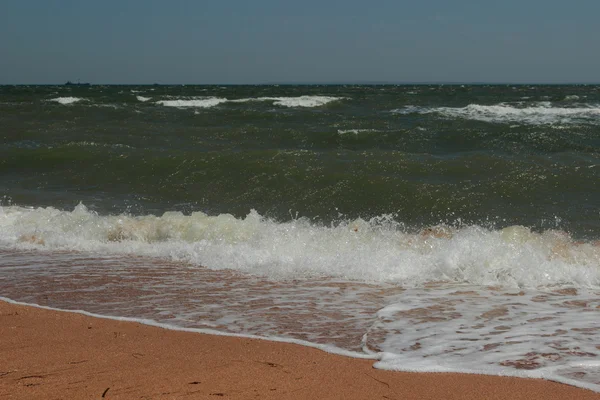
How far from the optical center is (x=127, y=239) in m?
8.21

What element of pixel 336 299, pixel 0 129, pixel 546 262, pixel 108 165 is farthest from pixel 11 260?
pixel 0 129

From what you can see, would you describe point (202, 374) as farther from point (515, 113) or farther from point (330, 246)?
point (515, 113)

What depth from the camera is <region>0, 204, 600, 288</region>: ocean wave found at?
6176mm

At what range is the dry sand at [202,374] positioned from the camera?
10.6ft

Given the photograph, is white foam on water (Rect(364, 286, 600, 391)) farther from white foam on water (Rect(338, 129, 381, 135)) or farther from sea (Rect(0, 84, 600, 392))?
white foam on water (Rect(338, 129, 381, 135))

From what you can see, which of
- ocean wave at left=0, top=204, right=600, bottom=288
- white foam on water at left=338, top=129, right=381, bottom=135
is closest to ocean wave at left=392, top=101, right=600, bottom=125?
white foam on water at left=338, top=129, right=381, bottom=135

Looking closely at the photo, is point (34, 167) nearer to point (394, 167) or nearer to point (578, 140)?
point (394, 167)

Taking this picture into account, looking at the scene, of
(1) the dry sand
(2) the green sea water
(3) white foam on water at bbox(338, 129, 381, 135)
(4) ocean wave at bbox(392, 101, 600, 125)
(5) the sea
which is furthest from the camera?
(4) ocean wave at bbox(392, 101, 600, 125)

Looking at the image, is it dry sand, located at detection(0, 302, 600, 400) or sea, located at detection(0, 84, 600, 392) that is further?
sea, located at detection(0, 84, 600, 392)

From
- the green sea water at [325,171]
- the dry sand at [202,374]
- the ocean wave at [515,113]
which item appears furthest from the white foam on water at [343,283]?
the ocean wave at [515,113]

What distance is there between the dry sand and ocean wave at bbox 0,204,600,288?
2309 millimetres

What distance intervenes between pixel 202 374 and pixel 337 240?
4.13m

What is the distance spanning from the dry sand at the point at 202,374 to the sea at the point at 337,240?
193 mm

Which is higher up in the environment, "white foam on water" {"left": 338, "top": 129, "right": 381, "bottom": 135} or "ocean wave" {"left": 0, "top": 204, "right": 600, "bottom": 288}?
"white foam on water" {"left": 338, "top": 129, "right": 381, "bottom": 135}
